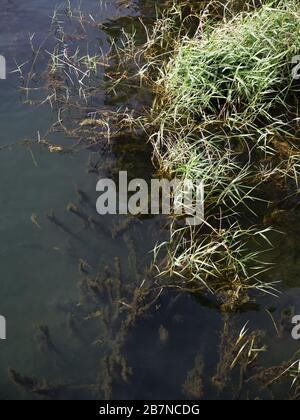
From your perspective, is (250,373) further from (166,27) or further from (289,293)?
(166,27)

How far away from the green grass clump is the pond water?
0.83 meters

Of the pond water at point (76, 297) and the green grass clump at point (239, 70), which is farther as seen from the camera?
the green grass clump at point (239, 70)

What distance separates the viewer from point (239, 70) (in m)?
5.42

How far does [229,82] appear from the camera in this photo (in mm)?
5488

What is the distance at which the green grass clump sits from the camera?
5328mm

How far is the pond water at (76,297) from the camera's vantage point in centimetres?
364

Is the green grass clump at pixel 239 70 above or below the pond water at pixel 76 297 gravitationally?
above

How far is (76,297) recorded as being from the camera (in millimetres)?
4059

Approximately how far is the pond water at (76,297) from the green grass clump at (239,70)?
0.83m

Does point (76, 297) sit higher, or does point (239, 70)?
point (239, 70)

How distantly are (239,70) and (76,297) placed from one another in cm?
313

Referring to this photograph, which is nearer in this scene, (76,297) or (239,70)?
(76,297)
